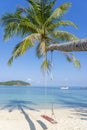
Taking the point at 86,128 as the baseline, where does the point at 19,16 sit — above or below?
above

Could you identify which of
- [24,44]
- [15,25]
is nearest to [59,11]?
[15,25]

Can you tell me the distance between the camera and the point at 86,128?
40.7 ft

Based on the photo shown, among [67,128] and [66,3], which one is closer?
[67,128]

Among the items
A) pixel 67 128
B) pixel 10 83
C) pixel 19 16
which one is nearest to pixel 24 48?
pixel 19 16

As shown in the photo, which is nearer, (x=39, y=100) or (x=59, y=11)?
(x=59, y=11)

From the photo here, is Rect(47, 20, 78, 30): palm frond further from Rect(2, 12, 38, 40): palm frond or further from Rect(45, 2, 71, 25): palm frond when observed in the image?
Rect(2, 12, 38, 40): palm frond

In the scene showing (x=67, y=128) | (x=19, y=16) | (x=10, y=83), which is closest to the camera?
(x=67, y=128)

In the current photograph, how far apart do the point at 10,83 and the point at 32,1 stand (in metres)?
164

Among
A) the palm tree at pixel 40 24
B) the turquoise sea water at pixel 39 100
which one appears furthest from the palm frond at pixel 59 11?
the turquoise sea water at pixel 39 100

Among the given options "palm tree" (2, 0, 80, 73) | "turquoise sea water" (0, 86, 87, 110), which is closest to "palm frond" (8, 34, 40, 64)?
"palm tree" (2, 0, 80, 73)

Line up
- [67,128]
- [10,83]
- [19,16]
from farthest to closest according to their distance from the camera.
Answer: [10,83], [19,16], [67,128]

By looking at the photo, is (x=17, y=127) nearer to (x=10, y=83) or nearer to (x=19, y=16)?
(x=19, y=16)

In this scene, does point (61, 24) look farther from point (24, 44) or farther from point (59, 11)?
point (24, 44)

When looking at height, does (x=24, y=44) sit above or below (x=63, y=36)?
below
